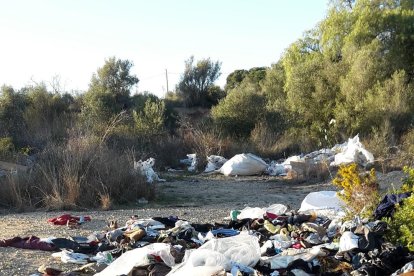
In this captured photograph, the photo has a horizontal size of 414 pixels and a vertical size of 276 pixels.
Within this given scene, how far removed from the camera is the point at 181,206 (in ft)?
33.1

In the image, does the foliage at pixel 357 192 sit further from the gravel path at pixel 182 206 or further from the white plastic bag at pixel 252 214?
the gravel path at pixel 182 206

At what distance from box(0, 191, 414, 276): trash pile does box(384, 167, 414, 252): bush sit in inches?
3.3

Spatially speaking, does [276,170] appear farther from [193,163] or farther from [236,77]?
[236,77]

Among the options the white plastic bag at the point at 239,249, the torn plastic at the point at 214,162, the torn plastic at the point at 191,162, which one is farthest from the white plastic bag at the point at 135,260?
the torn plastic at the point at 191,162

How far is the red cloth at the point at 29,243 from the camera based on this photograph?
631 cm

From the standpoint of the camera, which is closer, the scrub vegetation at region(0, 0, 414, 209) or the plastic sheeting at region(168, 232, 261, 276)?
the plastic sheeting at region(168, 232, 261, 276)

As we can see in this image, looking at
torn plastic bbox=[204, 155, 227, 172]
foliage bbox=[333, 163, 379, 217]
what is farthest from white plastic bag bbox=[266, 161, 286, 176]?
foliage bbox=[333, 163, 379, 217]

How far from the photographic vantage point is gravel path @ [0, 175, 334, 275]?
5.97 m

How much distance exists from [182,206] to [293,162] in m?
5.21

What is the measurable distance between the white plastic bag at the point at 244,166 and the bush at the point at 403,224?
33.6 feet

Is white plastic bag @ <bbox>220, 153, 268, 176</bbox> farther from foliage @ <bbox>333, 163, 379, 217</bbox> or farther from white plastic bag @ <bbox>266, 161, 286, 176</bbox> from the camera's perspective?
foliage @ <bbox>333, 163, 379, 217</bbox>

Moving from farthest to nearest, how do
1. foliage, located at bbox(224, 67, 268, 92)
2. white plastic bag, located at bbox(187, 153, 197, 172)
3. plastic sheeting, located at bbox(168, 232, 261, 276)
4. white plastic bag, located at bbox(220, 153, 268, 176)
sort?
foliage, located at bbox(224, 67, 268, 92), white plastic bag, located at bbox(187, 153, 197, 172), white plastic bag, located at bbox(220, 153, 268, 176), plastic sheeting, located at bbox(168, 232, 261, 276)

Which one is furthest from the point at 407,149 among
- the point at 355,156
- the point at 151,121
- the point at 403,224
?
the point at 403,224

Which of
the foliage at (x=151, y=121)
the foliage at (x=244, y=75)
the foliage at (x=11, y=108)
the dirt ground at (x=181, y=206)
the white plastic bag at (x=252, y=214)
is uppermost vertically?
the foliage at (x=244, y=75)
